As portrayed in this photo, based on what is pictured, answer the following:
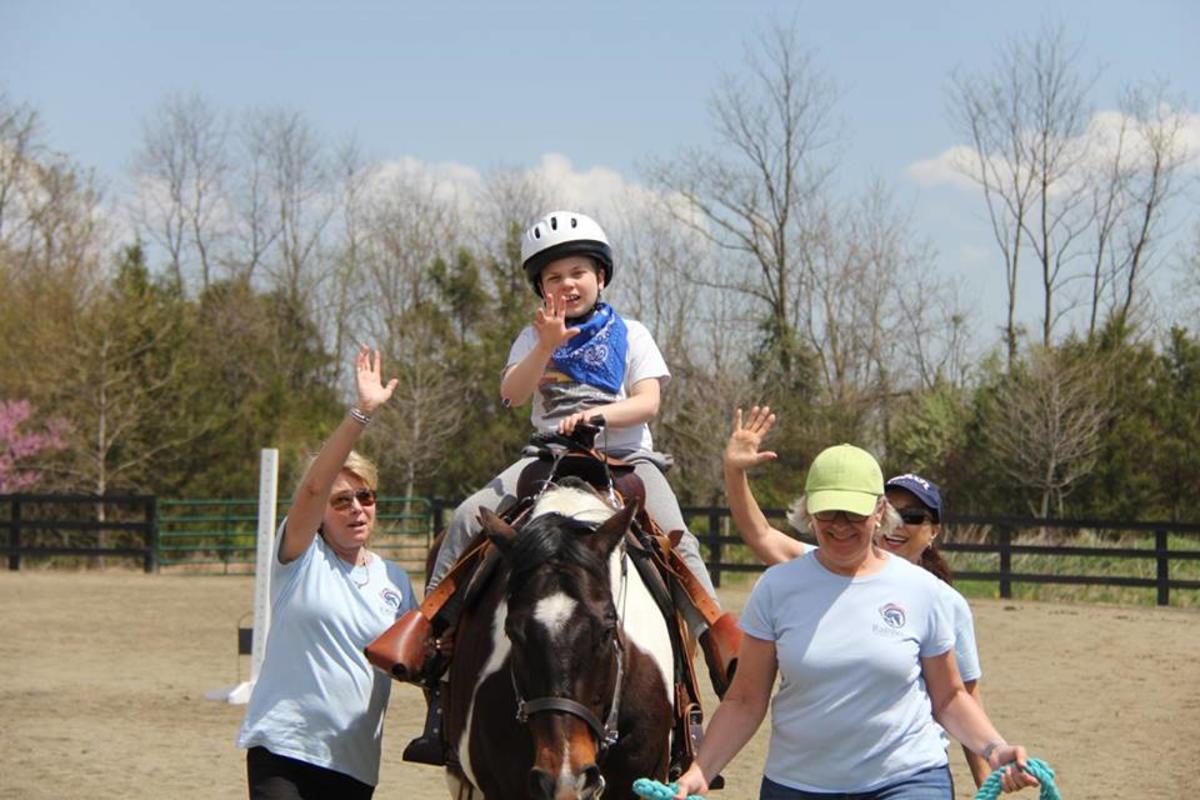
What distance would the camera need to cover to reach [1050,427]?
30438 millimetres

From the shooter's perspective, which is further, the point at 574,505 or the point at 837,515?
the point at 574,505

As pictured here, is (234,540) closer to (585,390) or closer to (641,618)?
(585,390)

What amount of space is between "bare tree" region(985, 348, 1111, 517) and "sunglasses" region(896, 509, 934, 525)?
87.2 feet

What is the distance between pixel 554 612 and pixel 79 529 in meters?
24.5

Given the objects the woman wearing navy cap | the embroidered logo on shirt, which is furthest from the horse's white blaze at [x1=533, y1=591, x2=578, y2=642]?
the embroidered logo on shirt

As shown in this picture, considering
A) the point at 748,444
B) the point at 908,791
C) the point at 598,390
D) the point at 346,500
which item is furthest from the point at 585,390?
the point at 908,791

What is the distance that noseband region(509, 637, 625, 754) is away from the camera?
3867 mm

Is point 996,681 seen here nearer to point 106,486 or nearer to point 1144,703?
point 1144,703

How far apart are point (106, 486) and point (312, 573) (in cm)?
2882

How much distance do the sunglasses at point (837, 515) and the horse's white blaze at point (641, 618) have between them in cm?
89

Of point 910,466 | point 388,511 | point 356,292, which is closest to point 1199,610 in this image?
point 910,466

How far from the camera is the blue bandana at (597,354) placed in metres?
5.22

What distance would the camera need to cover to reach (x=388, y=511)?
3141 centimetres

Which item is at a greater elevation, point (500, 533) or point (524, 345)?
point (524, 345)
